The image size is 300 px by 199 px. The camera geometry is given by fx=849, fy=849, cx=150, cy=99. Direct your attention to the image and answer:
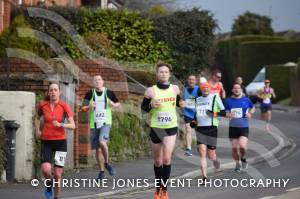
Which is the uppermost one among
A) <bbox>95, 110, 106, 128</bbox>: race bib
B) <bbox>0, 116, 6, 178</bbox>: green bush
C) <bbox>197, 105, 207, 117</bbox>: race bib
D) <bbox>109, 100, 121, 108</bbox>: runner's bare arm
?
<bbox>109, 100, 121, 108</bbox>: runner's bare arm

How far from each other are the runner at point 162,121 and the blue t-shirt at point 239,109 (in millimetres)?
4680

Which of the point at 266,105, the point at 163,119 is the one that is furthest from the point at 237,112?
the point at 266,105

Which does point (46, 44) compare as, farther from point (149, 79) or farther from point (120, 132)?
point (120, 132)

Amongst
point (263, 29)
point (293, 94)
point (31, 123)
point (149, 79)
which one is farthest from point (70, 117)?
point (263, 29)

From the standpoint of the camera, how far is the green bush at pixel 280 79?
5503cm

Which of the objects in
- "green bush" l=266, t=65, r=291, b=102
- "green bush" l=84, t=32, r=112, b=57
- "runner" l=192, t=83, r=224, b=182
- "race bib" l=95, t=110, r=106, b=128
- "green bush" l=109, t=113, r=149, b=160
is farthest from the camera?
"green bush" l=266, t=65, r=291, b=102

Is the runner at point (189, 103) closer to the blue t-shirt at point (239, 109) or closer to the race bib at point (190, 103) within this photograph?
the race bib at point (190, 103)

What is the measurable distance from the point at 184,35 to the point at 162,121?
1498 cm

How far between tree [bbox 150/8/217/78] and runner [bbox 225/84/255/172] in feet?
32.2

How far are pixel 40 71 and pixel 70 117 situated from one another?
5.04 metres

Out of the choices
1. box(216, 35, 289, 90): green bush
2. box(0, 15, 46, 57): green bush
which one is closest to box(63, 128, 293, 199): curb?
box(0, 15, 46, 57): green bush

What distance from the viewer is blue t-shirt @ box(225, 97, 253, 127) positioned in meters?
16.8

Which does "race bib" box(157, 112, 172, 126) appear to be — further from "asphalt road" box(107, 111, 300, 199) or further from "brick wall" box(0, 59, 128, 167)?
"brick wall" box(0, 59, 128, 167)

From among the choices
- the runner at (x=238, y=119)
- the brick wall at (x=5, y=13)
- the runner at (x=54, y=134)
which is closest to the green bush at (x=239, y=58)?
the brick wall at (x=5, y=13)
